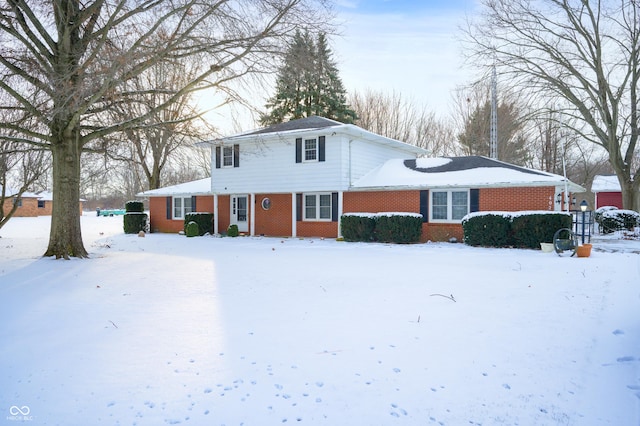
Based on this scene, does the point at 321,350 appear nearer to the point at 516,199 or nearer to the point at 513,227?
the point at 513,227

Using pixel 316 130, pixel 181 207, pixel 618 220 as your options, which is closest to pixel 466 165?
pixel 316 130

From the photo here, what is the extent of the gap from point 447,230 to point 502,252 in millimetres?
3874

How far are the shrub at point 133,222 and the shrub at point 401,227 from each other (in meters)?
14.0

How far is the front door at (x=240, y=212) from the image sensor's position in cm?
2222

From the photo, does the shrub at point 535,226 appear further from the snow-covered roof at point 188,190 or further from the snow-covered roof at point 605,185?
the snow-covered roof at point 605,185

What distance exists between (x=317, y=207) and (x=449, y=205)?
600cm

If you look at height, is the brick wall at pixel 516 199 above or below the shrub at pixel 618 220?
above

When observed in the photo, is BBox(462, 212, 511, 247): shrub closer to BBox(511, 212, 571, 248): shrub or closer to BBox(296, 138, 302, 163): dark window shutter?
BBox(511, 212, 571, 248): shrub

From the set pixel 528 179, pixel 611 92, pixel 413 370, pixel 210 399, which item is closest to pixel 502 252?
pixel 528 179

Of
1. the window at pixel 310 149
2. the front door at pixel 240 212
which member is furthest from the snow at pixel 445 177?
the front door at pixel 240 212

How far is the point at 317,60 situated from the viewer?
12.0 metres

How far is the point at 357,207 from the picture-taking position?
19.2 meters

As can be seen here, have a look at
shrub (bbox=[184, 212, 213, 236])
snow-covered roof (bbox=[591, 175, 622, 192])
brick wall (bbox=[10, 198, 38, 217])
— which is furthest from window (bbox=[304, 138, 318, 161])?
brick wall (bbox=[10, 198, 38, 217])

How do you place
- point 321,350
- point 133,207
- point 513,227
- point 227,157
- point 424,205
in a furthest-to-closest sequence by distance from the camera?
point 133,207
point 227,157
point 424,205
point 513,227
point 321,350
